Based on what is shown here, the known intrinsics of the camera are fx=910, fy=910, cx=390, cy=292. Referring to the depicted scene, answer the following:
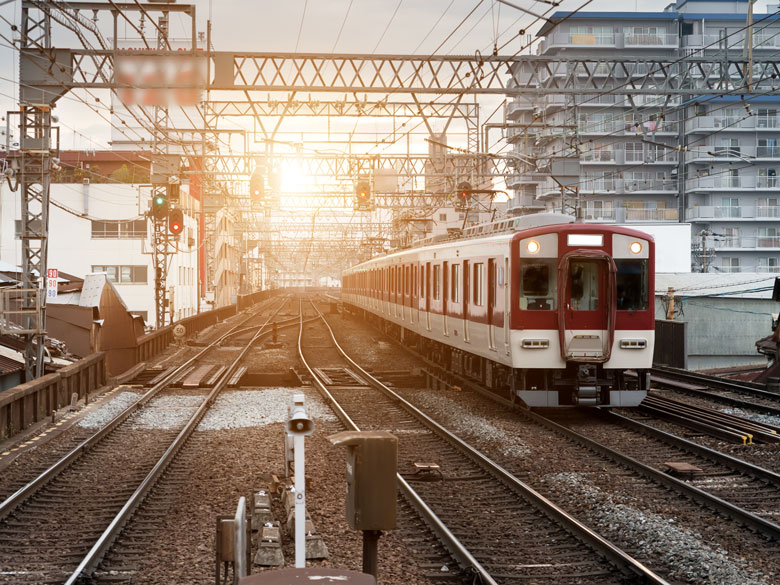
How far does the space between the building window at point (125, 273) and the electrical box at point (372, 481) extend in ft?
143

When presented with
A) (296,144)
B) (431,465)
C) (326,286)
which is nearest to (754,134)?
(296,144)

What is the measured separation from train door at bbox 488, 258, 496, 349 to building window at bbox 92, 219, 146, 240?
116ft

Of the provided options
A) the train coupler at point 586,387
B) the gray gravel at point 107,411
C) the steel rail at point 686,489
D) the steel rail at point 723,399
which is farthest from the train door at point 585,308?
the gray gravel at point 107,411

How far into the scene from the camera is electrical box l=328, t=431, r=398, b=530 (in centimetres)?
491

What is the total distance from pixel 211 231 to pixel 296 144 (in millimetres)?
32351

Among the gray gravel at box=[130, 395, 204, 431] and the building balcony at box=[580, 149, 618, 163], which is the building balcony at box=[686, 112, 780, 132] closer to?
the building balcony at box=[580, 149, 618, 163]

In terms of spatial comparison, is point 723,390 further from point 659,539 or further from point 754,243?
point 754,243

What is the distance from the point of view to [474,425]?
1275cm

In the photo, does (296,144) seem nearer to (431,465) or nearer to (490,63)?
(490,63)

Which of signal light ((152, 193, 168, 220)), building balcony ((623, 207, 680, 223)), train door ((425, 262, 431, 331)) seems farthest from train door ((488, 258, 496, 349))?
building balcony ((623, 207, 680, 223))

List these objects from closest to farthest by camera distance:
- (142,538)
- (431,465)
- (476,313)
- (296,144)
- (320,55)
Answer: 1. (142,538)
2. (431,465)
3. (476,313)
4. (320,55)
5. (296,144)

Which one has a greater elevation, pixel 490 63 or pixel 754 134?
pixel 754 134

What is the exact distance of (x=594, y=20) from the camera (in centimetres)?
5831

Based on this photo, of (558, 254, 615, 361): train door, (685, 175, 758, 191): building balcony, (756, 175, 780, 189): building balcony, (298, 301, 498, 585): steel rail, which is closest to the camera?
(298, 301, 498, 585): steel rail
